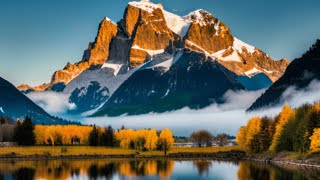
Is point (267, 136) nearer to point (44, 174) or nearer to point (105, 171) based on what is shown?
point (105, 171)

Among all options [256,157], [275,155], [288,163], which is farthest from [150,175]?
[256,157]

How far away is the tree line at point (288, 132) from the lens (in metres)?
144

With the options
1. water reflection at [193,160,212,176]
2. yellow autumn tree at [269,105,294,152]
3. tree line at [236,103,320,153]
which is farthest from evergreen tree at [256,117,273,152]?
water reflection at [193,160,212,176]

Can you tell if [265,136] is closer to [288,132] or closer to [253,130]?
[253,130]

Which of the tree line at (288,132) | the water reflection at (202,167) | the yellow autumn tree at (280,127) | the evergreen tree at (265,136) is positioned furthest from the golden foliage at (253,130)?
the water reflection at (202,167)

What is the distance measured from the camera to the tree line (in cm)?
14400

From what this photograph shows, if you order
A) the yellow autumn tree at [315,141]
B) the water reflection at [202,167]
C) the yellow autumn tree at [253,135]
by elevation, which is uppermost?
the yellow autumn tree at [253,135]

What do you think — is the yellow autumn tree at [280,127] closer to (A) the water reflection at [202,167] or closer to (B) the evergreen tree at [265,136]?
(B) the evergreen tree at [265,136]

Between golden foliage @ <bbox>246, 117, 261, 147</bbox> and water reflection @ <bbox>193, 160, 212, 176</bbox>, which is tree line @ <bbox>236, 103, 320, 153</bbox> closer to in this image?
golden foliage @ <bbox>246, 117, 261, 147</bbox>

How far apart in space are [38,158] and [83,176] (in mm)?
87048

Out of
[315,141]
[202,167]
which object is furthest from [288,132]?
[202,167]

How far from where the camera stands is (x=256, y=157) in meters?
185

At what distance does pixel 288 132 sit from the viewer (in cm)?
16125

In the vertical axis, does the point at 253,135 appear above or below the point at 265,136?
above
